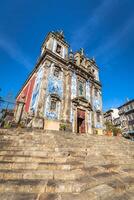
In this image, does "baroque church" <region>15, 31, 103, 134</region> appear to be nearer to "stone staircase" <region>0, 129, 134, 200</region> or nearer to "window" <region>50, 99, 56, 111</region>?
"window" <region>50, 99, 56, 111</region>

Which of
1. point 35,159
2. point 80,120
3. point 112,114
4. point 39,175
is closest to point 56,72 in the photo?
point 80,120

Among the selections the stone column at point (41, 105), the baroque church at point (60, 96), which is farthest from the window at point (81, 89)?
the stone column at point (41, 105)

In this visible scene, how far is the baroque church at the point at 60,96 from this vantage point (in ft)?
43.9

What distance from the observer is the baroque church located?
527 inches

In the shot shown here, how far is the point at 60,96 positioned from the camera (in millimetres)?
15422

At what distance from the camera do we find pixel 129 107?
131 ft

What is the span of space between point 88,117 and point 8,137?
42.2 feet

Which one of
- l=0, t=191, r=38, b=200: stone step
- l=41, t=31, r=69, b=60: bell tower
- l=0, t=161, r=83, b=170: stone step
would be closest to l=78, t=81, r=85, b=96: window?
l=41, t=31, r=69, b=60: bell tower

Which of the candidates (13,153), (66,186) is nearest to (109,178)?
(66,186)

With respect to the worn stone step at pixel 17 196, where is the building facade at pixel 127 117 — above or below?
above

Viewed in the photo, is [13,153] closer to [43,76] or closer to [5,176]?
[5,176]

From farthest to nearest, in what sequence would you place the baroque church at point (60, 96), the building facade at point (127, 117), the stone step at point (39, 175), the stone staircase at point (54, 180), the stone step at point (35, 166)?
the building facade at point (127, 117) < the baroque church at point (60, 96) < the stone step at point (35, 166) < the stone step at point (39, 175) < the stone staircase at point (54, 180)

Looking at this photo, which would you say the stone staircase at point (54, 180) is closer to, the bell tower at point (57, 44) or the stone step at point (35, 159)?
the stone step at point (35, 159)

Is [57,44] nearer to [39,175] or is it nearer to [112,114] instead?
[39,175]
